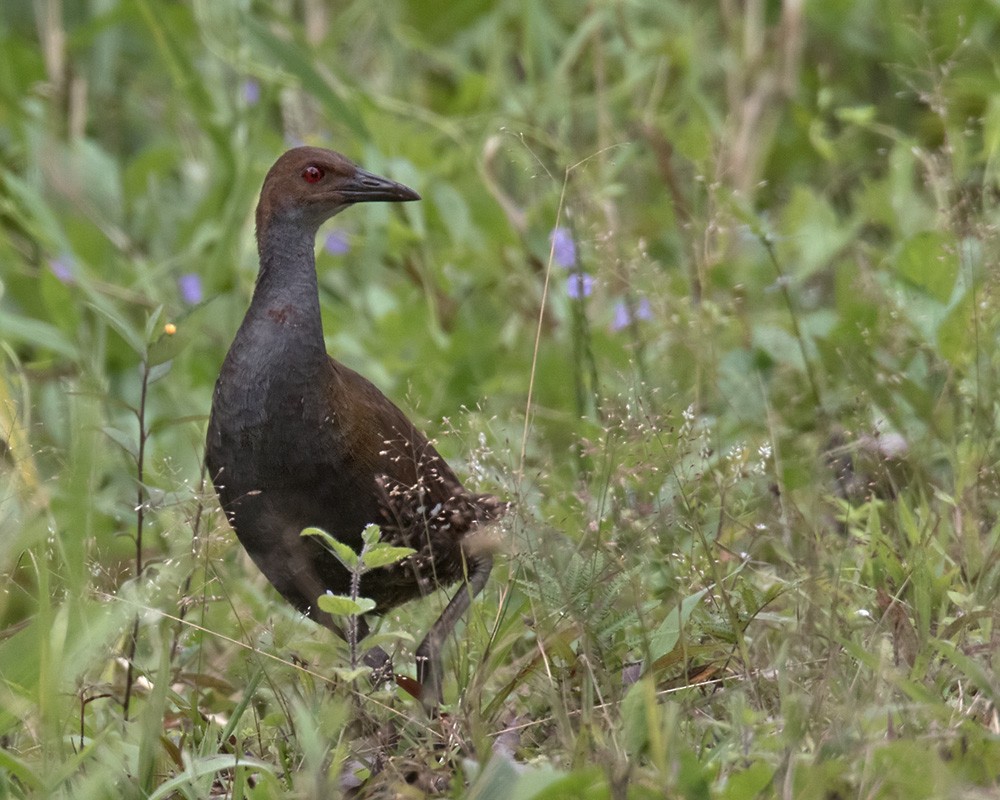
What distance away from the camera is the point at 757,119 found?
21.3ft

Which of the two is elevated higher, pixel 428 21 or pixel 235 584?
pixel 428 21

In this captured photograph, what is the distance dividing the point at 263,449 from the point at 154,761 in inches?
32.0

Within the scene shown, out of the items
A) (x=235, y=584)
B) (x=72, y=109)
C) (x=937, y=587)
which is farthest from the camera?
(x=72, y=109)

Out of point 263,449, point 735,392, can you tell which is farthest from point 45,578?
point 735,392

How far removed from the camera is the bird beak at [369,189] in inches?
159

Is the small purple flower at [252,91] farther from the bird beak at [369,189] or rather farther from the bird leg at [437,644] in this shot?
the bird leg at [437,644]

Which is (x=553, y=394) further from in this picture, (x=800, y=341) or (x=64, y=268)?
(x=64, y=268)

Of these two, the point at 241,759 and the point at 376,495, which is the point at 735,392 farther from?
the point at 241,759

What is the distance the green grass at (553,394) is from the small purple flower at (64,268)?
1.1 inches

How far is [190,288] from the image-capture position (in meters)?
5.86

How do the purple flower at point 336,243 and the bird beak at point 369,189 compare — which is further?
the purple flower at point 336,243

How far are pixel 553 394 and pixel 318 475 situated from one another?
6.23 feet

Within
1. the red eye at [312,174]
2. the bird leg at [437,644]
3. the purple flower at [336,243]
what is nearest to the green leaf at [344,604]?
the bird leg at [437,644]

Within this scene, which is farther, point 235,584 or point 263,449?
point 235,584
